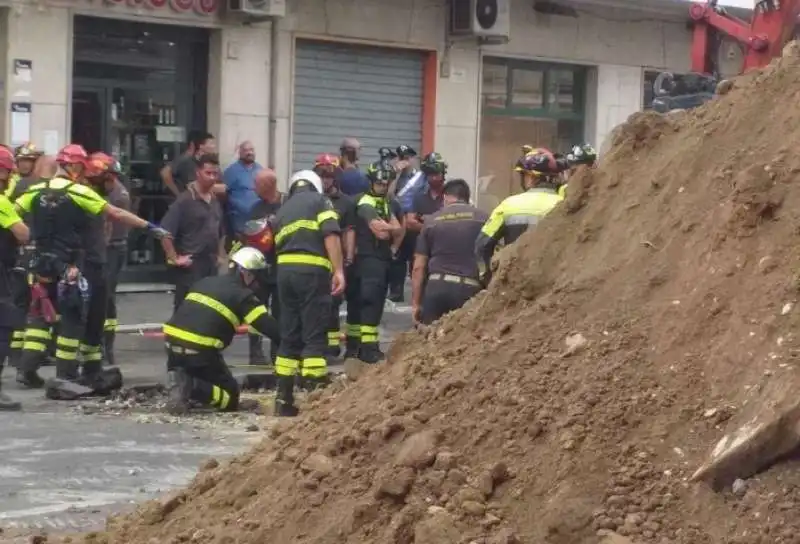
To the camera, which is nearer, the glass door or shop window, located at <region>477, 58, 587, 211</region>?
the glass door

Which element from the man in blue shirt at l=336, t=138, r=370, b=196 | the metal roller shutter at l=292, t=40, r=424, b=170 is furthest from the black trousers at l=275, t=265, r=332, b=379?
the metal roller shutter at l=292, t=40, r=424, b=170

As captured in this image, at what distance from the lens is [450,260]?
434 inches

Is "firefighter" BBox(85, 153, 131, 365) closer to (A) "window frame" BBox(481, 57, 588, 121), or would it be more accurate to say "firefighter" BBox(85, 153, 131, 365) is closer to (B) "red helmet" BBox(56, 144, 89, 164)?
(B) "red helmet" BBox(56, 144, 89, 164)

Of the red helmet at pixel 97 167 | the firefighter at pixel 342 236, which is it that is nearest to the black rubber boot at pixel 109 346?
the red helmet at pixel 97 167

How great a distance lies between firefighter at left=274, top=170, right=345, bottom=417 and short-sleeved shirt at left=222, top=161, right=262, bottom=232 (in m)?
4.23

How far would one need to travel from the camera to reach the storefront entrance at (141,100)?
58.8 ft

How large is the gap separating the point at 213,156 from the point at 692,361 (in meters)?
9.03

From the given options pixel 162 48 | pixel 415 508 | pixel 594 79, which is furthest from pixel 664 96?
pixel 594 79

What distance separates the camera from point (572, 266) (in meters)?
6.24

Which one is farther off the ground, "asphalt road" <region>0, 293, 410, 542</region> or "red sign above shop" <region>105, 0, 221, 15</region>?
"red sign above shop" <region>105, 0, 221, 15</region>

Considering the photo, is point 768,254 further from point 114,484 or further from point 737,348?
point 114,484

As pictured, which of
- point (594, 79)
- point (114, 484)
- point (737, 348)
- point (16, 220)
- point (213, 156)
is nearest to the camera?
point (737, 348)

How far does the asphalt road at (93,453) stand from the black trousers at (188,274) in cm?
106

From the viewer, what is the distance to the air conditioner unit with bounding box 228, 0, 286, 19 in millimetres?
18375
